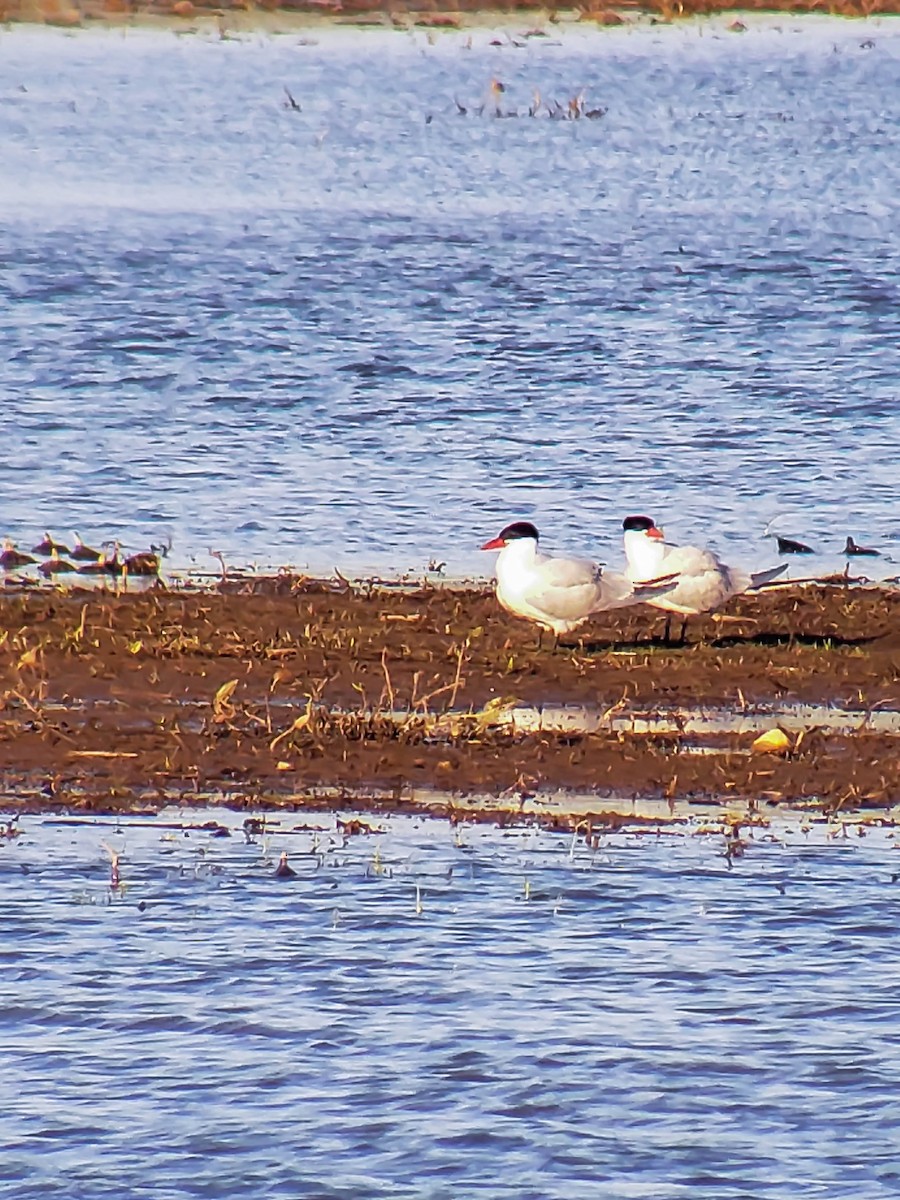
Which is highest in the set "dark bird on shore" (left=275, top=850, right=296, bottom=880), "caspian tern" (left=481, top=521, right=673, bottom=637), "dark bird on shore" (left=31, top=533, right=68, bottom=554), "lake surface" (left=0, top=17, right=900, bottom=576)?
"lake surface" (left=0, top=17, right=900, bottom=576)

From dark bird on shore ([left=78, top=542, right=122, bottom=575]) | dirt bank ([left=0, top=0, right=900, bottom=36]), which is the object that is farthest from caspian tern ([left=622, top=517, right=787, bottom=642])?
dirt bank ([left=0, top=0, right=900, bottom=36])

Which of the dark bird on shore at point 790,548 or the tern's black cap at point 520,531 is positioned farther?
the dark bird on shore at point 790,548

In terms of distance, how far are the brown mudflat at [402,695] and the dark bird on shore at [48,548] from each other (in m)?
0.82

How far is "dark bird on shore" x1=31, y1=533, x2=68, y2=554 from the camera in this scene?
13.5 metres

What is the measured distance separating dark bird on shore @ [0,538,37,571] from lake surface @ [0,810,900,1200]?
4.51m

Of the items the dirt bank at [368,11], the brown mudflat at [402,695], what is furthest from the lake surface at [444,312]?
the dirt bank at [368,11]

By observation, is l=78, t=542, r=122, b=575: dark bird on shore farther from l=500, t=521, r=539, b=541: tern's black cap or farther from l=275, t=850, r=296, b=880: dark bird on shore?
l=275, t=850, r=296, b=880: dark bird on shore

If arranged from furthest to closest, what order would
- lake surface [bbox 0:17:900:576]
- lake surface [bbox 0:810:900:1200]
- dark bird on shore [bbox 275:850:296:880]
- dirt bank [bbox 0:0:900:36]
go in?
dirt bank [bbox 0:0:900:36], lake surface [bbox 0:17:900:576], dark bird on shore [bbox 275:850:296:880], lake surface [bbox 0:810:900:1200]

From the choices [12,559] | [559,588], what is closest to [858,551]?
[559,588]

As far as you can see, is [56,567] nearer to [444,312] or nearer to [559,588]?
[559,588]

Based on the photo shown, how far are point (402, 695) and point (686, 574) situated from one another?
5.19 feet

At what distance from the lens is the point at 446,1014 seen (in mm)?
7469

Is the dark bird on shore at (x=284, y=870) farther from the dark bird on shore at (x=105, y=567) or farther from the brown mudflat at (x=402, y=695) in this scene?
the dark bird on shore at (x=105, y=567)

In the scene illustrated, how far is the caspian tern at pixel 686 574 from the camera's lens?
1161cm
